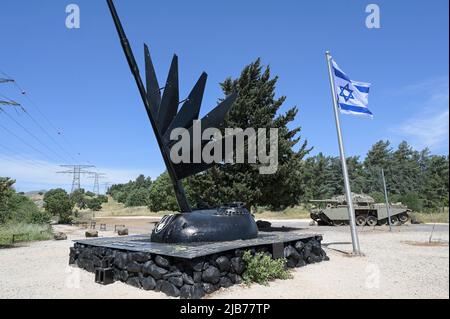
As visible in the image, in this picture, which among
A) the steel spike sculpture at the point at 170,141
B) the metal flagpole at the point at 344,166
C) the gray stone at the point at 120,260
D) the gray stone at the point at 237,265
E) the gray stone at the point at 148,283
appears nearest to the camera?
the gray stone at the point at 148,283

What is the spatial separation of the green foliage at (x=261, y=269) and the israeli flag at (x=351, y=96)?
6.24 m

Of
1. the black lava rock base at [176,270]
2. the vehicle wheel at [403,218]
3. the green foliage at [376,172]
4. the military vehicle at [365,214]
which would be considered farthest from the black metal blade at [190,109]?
the green foliage at [376,172]

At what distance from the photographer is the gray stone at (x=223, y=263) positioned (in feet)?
24.5

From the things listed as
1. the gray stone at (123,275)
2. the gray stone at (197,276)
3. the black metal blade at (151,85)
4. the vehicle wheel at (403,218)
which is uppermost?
the black metal blade at (151,85)

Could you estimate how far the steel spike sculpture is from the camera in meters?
8.77

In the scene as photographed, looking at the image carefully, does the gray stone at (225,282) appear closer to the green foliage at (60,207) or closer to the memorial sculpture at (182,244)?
the memorial sculpture at (182,244)

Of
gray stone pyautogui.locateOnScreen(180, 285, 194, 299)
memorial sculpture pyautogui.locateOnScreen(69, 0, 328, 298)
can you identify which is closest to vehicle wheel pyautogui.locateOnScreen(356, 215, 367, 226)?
memorial sculpture pyautogui.locateOnScreen(69, 0, 328, 298)

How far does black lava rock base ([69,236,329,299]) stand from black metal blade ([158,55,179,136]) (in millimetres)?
3067

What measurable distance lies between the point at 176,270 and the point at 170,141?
3.29 m

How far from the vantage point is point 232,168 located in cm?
2145

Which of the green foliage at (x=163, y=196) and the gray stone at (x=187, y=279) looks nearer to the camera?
the gray stone at (x=187, y=279)

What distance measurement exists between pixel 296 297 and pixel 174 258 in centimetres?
238
